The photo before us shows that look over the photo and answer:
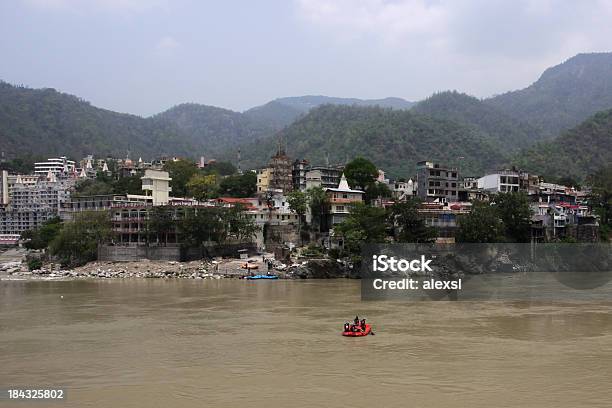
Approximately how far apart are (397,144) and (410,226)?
49534 millimetres

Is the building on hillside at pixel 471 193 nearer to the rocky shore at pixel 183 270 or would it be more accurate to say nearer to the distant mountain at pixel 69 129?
the rocky shore at pixel 183 270

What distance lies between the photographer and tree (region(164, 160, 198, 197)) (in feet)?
196

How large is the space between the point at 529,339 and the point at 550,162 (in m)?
67.4

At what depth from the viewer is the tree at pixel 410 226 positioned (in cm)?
3919

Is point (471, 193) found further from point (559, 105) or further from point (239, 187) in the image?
point (559, 105)

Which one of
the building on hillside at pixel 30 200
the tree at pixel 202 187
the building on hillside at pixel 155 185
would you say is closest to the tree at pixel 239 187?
the tree at pixel 202 187

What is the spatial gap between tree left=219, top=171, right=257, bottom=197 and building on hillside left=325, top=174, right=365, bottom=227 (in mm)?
12474

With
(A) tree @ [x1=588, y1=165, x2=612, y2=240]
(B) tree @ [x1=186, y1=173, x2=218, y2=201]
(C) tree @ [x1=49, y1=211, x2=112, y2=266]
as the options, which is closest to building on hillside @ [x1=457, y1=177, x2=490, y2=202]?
(A) tree @ [x1=588, y1=165, x2=612, y2=240]

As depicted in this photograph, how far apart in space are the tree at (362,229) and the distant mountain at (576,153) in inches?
1709

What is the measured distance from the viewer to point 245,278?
35438 millimetres

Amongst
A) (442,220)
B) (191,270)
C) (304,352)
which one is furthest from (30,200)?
(304,352)

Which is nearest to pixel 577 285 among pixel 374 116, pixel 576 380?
pixel 576 380

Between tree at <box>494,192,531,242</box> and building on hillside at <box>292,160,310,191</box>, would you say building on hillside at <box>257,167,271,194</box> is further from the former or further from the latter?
tree at <box>494,192,531,242</box>

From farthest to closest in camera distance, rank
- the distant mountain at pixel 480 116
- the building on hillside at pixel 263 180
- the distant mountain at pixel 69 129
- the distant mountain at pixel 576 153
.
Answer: the distant mountain at pixel 480 116, the distant mountain at pixel 69 129, the distant mountain at pixel 576 153, the building on hillside at pixel 263 180
